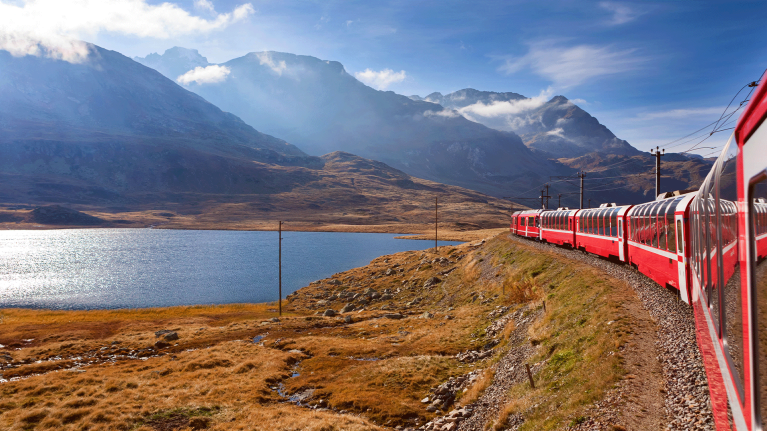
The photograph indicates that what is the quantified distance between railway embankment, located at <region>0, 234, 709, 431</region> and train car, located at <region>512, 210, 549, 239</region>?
36.6 feet

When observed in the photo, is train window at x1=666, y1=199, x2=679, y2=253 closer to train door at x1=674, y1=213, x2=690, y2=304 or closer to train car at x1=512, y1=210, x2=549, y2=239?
train door at x1=674, y1=213, x2=690, y2=304

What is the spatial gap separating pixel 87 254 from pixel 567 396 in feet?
465

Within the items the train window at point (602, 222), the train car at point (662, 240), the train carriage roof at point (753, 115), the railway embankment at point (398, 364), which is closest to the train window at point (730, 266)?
the train carriage roof at point (753, 115)

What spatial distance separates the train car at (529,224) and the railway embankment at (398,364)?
11150 mm

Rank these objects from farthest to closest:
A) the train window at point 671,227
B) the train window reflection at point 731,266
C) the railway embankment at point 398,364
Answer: the train window at point 671,227, the railway embankment at point 398,364, the train window reflection at point 731,266

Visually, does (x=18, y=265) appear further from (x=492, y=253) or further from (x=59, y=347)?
(x=492, y=253)

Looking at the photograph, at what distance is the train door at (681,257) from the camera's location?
15792mm

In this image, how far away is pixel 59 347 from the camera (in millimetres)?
39844

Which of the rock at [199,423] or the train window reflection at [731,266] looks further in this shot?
the rock at [199,423]

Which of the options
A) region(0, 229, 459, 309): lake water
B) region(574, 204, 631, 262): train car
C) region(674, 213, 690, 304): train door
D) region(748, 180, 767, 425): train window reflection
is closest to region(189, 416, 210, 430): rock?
region(674, 213, 690, 304): train door

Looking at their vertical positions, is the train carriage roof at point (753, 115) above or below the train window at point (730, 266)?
above

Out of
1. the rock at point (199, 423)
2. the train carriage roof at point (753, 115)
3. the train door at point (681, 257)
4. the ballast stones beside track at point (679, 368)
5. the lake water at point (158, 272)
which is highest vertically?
the train carriage roof at point (753, 115)

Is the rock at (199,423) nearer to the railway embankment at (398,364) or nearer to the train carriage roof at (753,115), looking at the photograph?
the railway embankment at (398,364)

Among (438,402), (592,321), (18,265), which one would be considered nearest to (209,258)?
(18,265)
